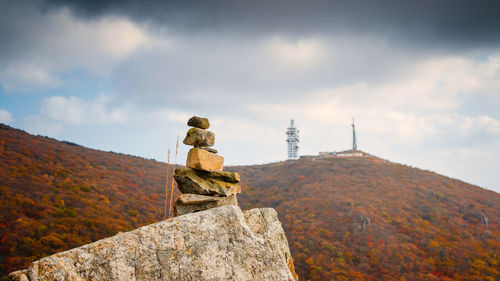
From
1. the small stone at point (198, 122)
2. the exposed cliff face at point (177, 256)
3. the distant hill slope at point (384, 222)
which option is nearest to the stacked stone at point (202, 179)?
the small stone at point (198, 122)

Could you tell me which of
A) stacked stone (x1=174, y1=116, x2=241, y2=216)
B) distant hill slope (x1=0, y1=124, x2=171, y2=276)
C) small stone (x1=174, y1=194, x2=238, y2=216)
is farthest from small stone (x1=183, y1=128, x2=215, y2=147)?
distant hill slope (x1=0, y1=124, x2=171, y2=276)

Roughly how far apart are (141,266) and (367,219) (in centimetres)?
3713

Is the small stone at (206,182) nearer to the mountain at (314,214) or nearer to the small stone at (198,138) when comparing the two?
the small stone at (198,138)

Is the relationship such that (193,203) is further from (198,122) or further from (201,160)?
(198,122)

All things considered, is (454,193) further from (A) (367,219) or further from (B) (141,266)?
(B) (141,266)

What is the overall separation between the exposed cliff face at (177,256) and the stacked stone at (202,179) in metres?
2.92

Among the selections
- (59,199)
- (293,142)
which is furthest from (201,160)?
(293,142)

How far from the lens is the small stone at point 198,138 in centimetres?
1088

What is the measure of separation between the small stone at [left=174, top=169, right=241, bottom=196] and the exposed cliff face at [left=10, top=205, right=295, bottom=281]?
303 centimetres

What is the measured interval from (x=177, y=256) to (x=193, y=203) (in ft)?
12.8

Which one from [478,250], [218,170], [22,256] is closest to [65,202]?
[22,256]

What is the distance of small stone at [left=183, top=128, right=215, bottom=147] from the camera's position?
1088 cm

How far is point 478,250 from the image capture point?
30.9m

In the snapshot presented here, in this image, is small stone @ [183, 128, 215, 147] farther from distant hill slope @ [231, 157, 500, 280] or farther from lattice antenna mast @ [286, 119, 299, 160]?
lattice antenna mast @ [286, 119, 299, 160]
